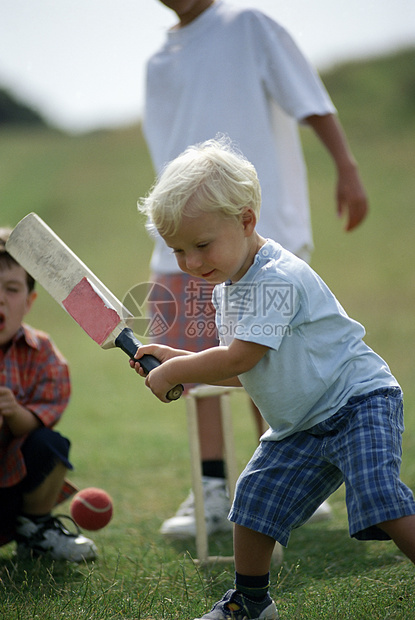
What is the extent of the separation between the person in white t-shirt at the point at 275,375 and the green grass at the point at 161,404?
24 centimetres

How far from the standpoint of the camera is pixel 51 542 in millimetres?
2359

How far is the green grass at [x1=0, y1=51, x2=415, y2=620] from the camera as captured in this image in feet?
6.38

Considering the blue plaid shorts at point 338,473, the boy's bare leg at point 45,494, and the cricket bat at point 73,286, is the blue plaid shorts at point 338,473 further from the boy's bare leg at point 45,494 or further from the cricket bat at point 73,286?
the boy's bare leg at point 45,494

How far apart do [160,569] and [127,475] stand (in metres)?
1.30

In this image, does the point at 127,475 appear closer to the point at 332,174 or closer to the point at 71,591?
the point at 71,591

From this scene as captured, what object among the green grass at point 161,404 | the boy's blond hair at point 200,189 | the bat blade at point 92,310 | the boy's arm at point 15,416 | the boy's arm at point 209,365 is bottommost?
the green grass at point 161,404

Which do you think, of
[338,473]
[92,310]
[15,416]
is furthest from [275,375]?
[15,416]

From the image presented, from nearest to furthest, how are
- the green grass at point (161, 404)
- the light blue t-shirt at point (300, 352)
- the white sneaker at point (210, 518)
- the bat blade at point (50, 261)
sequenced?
the light blue t-shirt at point (300, 352)
the green grass at point (161, 404)
the bat blade at point (50, 261)
the white sneaker at point (210, 518)

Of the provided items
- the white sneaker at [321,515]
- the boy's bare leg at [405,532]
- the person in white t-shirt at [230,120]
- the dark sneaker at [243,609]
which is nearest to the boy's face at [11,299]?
the person in white t-shirt at [230,120]

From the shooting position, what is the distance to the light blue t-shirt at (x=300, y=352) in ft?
5.72

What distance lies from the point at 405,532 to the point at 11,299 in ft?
4.53

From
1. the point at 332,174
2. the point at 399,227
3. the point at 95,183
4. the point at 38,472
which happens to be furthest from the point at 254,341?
the point at 95,183

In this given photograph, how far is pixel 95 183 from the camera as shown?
16.1 meters

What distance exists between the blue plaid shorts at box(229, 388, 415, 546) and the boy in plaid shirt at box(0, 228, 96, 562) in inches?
29.2
